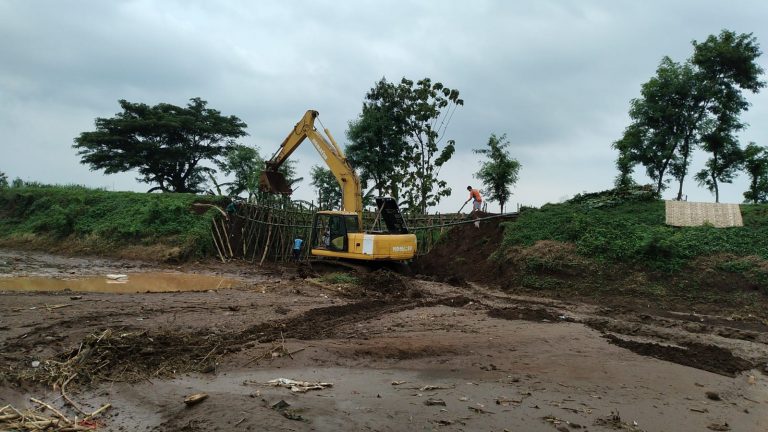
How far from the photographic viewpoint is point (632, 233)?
14.1 metres

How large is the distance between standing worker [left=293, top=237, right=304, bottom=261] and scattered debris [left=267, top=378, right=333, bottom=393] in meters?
14.8

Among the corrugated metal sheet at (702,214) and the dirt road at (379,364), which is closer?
the dirt road at (379,364)

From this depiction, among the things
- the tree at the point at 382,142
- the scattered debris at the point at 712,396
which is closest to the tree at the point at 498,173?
the tree at the point at 382,142

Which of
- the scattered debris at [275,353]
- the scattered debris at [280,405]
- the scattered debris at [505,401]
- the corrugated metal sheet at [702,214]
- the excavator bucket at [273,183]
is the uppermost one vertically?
the excavator bucket at [273,183]

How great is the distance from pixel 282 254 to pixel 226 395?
1619 cm

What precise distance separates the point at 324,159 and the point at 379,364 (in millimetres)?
12054

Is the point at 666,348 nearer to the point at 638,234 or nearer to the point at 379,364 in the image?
the point at 379,364

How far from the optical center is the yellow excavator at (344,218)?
49.6 ft

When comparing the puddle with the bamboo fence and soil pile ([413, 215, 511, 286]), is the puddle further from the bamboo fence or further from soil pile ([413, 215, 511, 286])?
soil pile ([413, 215, 511, 286])

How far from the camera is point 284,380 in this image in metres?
5.47

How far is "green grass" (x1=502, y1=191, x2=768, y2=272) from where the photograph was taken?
42.4ft

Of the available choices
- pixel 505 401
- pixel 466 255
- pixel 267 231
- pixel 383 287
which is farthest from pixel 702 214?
pixel 267 231

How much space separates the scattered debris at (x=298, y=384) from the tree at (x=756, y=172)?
2178 centimetres

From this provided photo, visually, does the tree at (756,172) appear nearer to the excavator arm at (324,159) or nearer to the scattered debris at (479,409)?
the excavator arm at (324,159)
